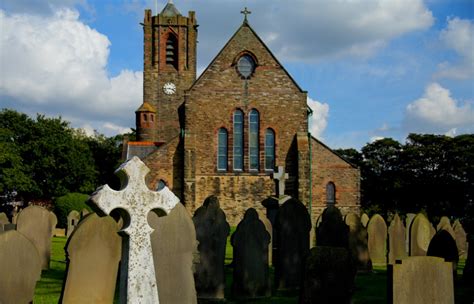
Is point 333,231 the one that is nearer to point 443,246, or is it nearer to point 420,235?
point 420,235

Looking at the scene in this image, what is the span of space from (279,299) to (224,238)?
5.07ft

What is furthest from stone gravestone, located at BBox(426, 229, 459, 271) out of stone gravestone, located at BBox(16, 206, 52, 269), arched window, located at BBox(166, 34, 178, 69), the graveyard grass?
arched window, located at BBox(166, 34, 178, 69)

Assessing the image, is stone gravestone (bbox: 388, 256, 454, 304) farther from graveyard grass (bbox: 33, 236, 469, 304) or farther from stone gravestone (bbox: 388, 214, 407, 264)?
stone gravestone (bbox: 388, 214, 407, 264)

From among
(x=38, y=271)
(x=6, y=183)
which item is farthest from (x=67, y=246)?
(x=6, y=183)

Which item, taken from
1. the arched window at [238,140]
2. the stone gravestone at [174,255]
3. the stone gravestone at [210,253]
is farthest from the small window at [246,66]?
the stone gravestone at [174,255]

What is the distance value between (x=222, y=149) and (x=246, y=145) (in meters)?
1.37

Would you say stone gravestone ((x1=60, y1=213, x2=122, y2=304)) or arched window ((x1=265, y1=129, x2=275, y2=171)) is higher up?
arched window ((x1=265, y1=129, x2=275, y2=171))

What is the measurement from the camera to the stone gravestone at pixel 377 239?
1712 centimetres

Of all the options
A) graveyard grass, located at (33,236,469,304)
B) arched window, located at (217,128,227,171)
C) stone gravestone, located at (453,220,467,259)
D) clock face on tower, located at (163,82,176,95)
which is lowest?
graveyard grass, located at (33,236,469,304)

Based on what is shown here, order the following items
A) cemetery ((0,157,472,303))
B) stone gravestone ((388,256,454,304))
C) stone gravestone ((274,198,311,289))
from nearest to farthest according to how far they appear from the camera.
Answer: cemetery ((0,157,472,303)) → stone gravestone ((388,256,454,304)) → stone gravestone ((274,198,311,289))

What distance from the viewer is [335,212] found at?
13188 mm

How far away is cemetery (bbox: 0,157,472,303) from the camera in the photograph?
5668mm

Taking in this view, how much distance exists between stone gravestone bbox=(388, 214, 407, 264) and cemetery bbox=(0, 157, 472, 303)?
1731mm

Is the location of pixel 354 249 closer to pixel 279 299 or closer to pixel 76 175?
pixel 279 299
